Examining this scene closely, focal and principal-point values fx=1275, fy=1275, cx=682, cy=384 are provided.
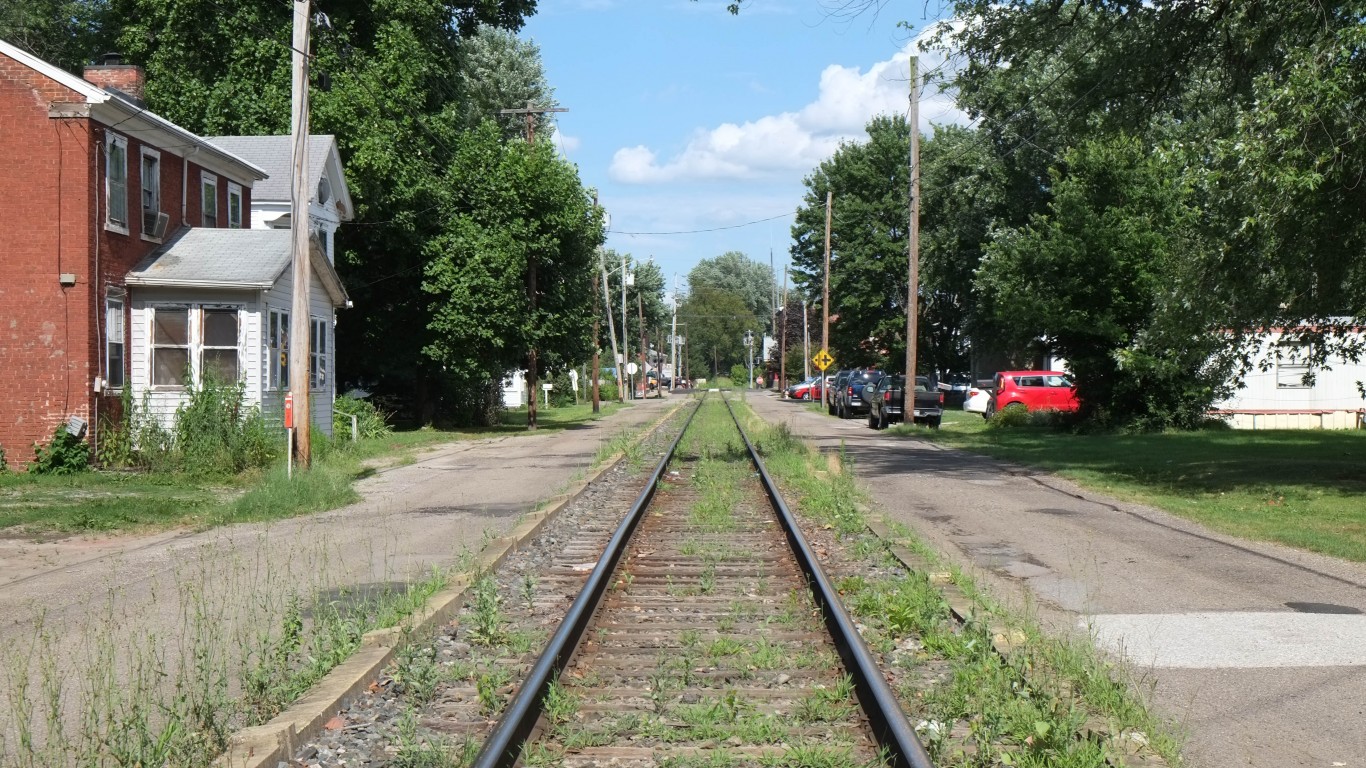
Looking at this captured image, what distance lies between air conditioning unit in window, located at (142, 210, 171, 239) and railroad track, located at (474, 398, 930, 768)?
16.0 m

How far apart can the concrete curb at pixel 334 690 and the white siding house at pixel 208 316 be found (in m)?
15.4

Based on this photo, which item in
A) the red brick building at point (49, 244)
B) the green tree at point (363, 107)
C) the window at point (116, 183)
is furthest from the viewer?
the green tree at point (363, 107)

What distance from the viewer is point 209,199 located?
2788 cm

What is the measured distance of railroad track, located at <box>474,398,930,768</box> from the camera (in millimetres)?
5586

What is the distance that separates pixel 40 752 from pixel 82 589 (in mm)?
5357

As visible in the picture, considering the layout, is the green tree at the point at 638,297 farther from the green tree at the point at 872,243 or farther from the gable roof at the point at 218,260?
the gable roof at the point at 218,260

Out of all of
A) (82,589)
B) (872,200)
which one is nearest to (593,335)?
(872,200)

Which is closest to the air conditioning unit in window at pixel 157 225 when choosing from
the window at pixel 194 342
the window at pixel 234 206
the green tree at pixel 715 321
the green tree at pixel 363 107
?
the window at pixel 194 342

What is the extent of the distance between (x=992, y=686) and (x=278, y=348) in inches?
872

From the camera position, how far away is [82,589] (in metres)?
10.5

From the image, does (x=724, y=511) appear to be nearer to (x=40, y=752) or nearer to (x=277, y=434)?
(x=40, y=752)

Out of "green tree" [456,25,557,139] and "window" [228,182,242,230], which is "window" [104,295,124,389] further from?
"green tree" [456,25,557,139]

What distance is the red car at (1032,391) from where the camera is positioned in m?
43.4

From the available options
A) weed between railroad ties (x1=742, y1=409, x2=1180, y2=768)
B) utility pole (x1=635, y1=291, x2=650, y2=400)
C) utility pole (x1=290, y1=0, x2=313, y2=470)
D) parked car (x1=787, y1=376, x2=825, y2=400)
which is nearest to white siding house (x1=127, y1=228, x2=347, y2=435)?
utility pole (x1=290, y1=0, x2=313, y2=470)
